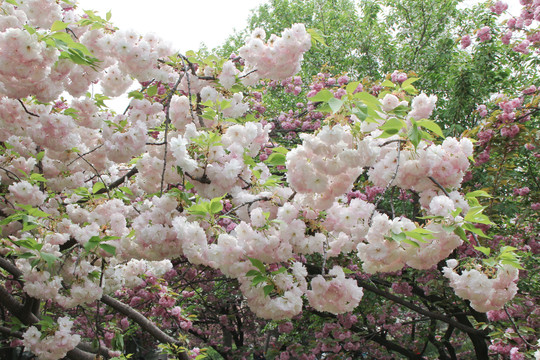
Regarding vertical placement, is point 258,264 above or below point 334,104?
below

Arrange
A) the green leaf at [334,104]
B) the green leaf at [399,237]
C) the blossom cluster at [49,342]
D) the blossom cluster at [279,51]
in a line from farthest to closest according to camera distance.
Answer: the blossom cluster at [49,342] < the blossom cluster at [279,51] < the green leaf at [399,237] < the green leaf at [334,104]

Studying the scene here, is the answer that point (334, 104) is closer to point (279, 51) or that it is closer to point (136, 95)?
point (279, 51)

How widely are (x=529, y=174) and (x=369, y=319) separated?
3204 millimetres

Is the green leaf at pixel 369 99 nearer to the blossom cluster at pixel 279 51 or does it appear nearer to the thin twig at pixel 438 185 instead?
the thin twig at pixel 438 185

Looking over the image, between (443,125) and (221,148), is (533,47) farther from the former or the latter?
(221,148)

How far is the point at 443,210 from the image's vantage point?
1.79 meters

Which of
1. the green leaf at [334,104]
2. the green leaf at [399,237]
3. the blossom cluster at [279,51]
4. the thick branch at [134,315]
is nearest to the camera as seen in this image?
the green leaf at [334,104]

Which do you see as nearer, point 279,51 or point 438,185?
point 438,185

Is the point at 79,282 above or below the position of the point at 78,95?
below

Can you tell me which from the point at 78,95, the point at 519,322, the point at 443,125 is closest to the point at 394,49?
the point at 443,125

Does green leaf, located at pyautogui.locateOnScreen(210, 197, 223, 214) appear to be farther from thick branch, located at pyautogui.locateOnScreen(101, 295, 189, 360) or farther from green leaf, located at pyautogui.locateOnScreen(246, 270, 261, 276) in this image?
thick branch, located at pyautogui.locateOnScreen(101, 295, 189, 360)

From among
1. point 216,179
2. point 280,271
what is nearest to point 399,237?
point 280,271

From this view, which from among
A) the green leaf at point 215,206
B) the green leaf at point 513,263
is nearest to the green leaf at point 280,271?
the green leaf at point 215,206

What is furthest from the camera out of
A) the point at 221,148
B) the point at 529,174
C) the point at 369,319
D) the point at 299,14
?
the point at 299,14
